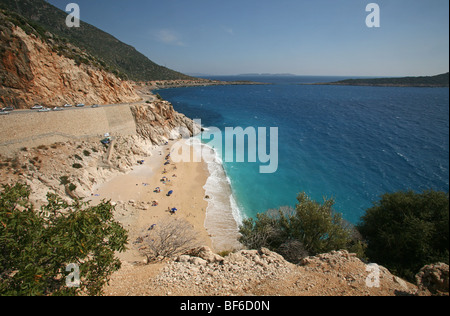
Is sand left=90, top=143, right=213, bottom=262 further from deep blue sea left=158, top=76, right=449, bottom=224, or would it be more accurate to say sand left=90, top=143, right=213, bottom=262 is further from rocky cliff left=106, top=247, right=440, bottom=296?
rocky cliff left=106, top=247, right=440, bottom=296

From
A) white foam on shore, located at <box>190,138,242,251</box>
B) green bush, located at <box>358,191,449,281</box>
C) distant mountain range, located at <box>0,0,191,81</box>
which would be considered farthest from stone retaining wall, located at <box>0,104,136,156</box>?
green bush, located at <box>358,191,449,281</box>

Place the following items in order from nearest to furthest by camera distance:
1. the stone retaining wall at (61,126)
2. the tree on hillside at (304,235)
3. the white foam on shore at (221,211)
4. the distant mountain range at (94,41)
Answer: the tree on hillside at (304,235) < the white foam on shore at (221,211) < the stone retaining wall at (61,126) < the distant mountain range at (94,41)

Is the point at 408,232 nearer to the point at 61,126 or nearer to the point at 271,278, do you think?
the point at 271,278

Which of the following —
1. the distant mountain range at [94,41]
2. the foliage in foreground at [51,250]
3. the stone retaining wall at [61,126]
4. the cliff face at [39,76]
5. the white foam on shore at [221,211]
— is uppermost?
the distant mountain range at [94,41]

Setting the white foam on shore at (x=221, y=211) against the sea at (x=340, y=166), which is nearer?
the white foam on shore at (x=221, y=211)

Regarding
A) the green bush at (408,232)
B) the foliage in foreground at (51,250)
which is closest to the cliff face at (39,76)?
→ the foliage in foreground at (51,250)

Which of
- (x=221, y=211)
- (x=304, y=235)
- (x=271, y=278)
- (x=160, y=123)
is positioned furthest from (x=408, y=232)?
(x=160, y=123)

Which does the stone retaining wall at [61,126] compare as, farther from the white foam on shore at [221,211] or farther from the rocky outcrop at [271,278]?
the rocky outcrop at [271,278]

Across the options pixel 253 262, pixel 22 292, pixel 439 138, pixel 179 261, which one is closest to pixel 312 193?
pixel 253 262
